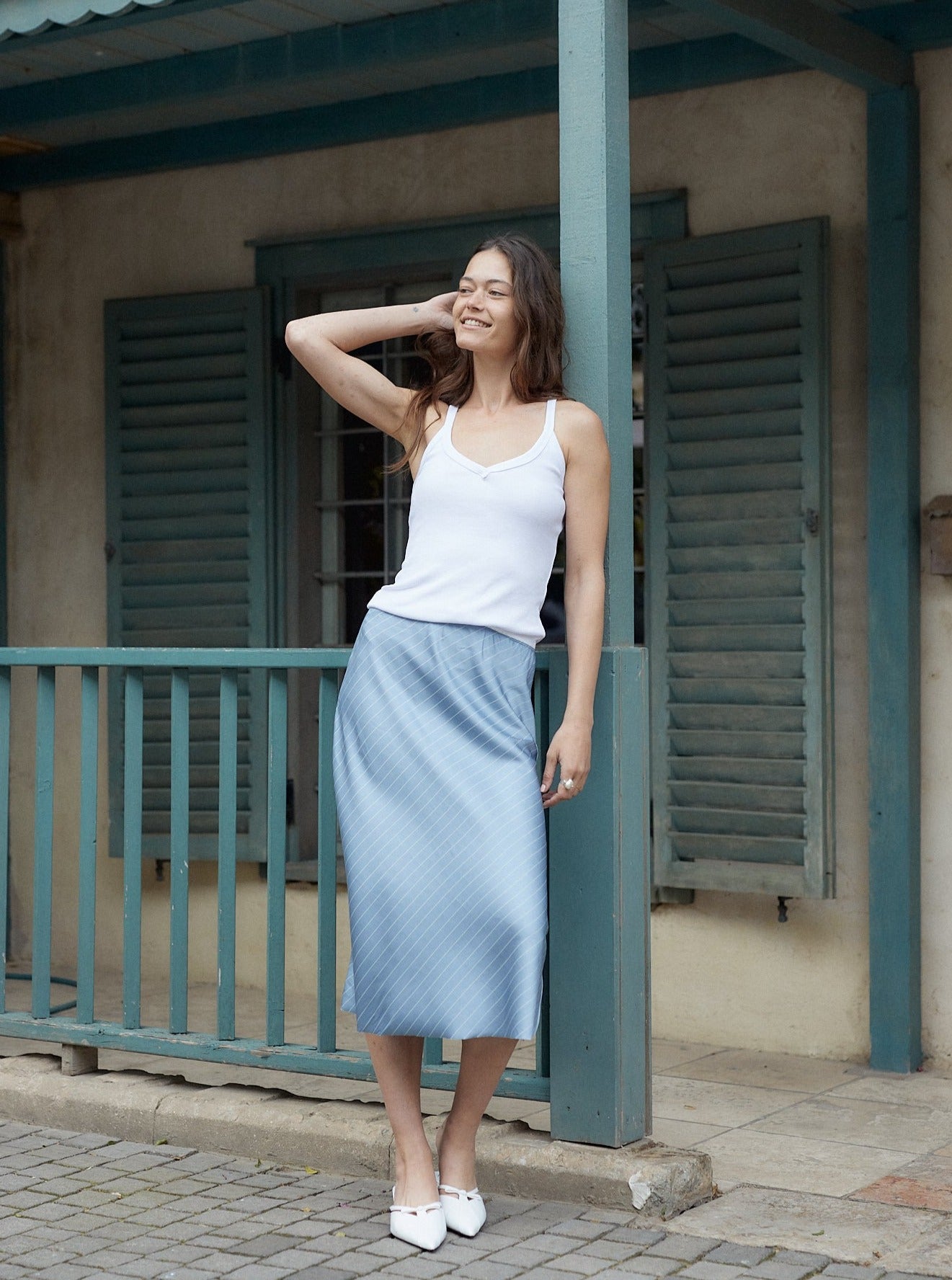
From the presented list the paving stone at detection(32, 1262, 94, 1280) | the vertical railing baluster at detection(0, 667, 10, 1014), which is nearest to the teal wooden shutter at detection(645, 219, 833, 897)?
the vertical railing baluster at detection(0, 667, 10, 1014)

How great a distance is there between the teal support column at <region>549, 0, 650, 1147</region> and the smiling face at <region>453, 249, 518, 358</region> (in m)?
0.20

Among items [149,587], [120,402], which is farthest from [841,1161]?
[120,402]

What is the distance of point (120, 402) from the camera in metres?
6.18

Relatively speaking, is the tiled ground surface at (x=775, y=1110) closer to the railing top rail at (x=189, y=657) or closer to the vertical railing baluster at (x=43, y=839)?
the vertical railing baluster at (x=43, y=839)

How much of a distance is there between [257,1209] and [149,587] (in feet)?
9.82

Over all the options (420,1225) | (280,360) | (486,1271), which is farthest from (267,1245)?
(280,360)

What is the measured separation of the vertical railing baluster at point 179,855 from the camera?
406 cm

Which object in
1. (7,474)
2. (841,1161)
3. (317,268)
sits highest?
(317,268)

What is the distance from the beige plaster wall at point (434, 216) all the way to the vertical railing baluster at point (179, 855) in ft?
5.81

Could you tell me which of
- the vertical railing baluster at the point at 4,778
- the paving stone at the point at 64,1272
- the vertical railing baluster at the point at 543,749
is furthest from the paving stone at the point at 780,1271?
the vertical railing baluster at the point at 4,778

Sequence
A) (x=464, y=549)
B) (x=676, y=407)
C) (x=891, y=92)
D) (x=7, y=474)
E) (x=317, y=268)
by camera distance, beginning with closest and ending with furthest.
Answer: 1. (x=464, y=549)
2. (x=891, y=92)
3. (x=676, y=407)
4. (x=317, y=268)
5. (x=7, y=474)

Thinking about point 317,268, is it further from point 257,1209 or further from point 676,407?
point 257,1209

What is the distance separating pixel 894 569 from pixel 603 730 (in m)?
1.64

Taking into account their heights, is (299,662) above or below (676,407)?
below
